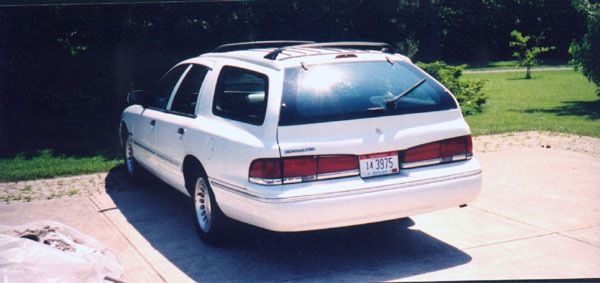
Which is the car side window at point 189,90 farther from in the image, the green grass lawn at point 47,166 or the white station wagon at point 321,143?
the green grass lawn at point 47,166

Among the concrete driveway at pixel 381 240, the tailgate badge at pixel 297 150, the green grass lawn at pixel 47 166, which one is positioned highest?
the tailgate badge at pixel 297 150

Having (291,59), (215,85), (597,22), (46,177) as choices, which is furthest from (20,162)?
(597,22)

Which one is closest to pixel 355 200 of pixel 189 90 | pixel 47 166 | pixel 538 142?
pixel 189 90

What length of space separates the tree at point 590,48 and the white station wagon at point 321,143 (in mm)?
10455

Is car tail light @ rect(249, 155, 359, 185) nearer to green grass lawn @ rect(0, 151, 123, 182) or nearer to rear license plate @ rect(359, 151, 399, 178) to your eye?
rear license plate @ rect(359, 151, 399, 178)

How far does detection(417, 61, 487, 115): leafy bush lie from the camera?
46.1 ft

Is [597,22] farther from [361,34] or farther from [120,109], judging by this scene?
[120,109]

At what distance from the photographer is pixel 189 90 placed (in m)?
6.33

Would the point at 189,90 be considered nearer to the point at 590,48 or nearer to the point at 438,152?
the point at 438,152

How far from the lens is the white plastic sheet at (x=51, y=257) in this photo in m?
4.14

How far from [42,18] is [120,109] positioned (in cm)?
221

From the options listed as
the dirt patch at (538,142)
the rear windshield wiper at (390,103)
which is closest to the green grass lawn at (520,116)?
the dirt patch at (538,142)

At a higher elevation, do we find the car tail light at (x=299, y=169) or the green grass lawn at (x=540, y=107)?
the car tail light at (x=299, y=169)

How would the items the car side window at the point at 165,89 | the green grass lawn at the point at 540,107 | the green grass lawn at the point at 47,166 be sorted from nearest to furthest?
the car side window at the point at 165,89
the green grass lawn at the point at 47,166
the green grass lawn at the point at 540,107
